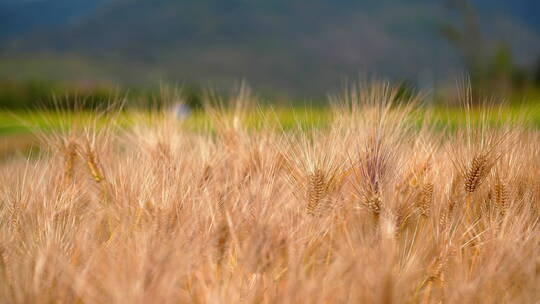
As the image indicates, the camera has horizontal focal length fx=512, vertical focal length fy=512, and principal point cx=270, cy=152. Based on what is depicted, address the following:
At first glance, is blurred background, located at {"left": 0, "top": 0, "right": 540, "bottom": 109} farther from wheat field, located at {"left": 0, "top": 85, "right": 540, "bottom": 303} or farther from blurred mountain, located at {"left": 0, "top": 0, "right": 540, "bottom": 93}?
wheat field, located at {"left": 0, "top": 85, "right": 540, "bottom": 303}

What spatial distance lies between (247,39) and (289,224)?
98.2 meters

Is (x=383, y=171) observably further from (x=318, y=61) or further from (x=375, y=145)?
(x=318, y=61)

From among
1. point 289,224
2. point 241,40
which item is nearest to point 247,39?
point 241,40

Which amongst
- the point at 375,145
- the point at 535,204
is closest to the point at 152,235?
the point at 375,145

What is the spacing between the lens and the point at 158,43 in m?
93.6

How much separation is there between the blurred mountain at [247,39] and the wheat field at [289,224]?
64.0 meters

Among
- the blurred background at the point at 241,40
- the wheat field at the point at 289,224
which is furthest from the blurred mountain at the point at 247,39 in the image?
the wheat field at the point at 289,224

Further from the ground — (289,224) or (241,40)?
(289,224)

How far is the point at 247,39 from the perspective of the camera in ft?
317

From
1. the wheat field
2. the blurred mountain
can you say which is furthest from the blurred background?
the wheat field

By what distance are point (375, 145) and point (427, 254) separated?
28 cm

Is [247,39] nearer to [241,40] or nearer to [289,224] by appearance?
[241,40]

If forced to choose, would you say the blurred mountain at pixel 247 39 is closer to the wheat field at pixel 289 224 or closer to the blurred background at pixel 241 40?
the blurred background at pixel 241 40

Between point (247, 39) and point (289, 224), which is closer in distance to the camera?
point (289, 224)
